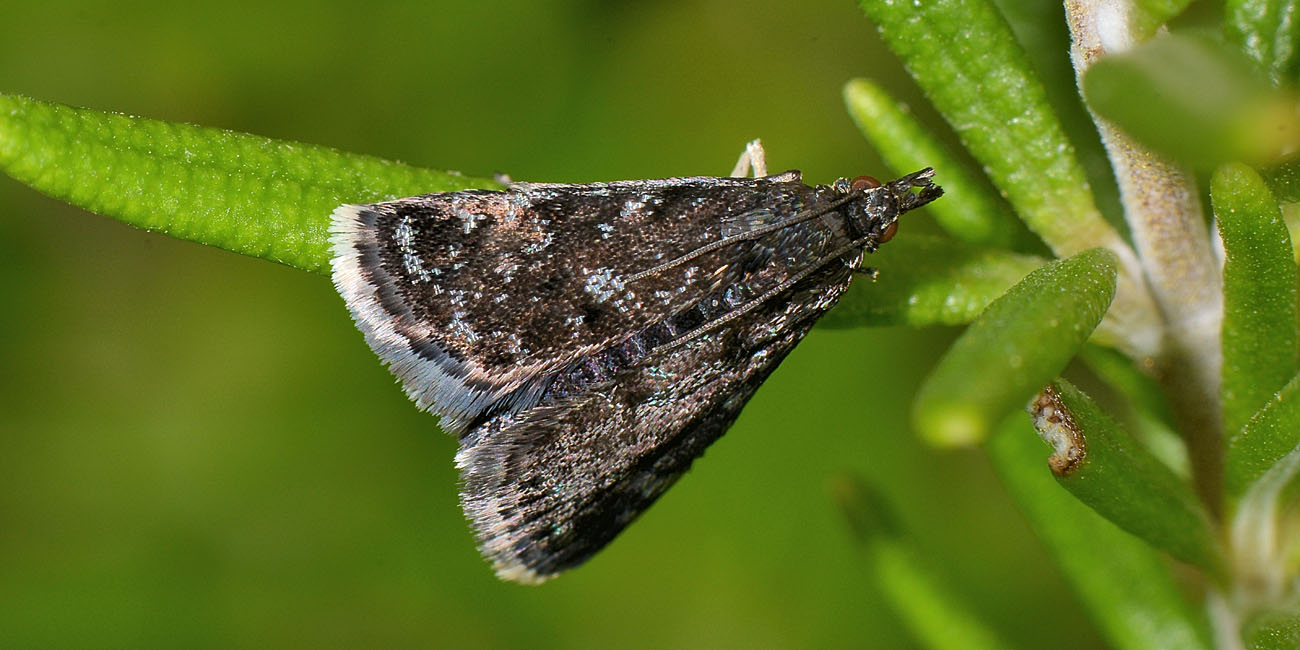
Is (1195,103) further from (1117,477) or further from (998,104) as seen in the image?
(998,104)

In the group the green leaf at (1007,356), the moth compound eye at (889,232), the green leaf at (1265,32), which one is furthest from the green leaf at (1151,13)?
the moth compound eye at (889,232)

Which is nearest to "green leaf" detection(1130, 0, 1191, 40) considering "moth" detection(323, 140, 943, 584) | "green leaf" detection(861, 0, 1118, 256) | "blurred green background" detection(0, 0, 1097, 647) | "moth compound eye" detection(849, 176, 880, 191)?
"green leaf" detection(861, 0, 1118, 256)

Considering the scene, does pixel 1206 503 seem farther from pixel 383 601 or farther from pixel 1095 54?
pixel 383 601

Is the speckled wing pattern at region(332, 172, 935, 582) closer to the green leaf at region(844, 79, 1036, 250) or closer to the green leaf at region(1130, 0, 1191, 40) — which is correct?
the green leaf at region(844, 79, 1036, 250)

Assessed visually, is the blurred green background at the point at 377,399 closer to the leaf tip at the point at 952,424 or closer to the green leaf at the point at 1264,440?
the green leaf at the point at 1264,440

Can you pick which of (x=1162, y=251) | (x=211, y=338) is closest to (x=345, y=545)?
(x=211, y=338)

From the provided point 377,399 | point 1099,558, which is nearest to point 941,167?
point 1099,558

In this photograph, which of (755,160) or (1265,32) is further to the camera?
(755,160)

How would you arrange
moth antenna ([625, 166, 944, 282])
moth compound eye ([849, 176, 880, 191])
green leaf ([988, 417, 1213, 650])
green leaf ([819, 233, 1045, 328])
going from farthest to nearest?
moth compound eye ([849, 176, 880, 191])
green leaf ([988, 417, 1213, 650])
moth antenna ([625, 166, 944, 282])
green leaf ([819, 233, 1045, 328])
